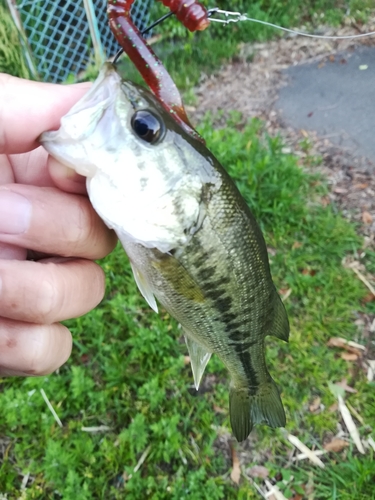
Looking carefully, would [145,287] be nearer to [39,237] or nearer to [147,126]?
[39,237]

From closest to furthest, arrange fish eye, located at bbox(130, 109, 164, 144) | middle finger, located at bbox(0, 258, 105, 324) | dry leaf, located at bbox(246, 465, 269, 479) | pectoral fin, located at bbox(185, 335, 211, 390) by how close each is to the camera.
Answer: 1. fish eye, located at bbox(130, 109, 164, 144)
2. middle finger, located at bbox(0, 258, 105, 324)
3. pectoral fin, located at bbox(185, 335, 211, 390)
4. dry leaf, located at bbox(246, 465, 269, 479)

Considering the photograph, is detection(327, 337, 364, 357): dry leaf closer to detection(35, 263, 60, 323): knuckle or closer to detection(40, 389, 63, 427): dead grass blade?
detection(40, 389, 63, 427): dead grass blade

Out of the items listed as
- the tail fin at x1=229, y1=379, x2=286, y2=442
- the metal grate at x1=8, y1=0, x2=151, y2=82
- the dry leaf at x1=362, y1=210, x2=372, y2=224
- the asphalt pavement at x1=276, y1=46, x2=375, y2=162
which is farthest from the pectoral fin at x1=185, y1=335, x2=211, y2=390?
the metal grate at x1=8, y1=0, x2=151, y2=82

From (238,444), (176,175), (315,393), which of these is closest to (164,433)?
(238,444)

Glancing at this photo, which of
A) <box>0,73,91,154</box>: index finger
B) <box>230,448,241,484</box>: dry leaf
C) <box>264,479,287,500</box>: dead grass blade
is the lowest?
<box>264,479,287,500</box>: dead grass blade

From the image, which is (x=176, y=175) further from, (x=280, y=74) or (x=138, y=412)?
(x=280, y=74)

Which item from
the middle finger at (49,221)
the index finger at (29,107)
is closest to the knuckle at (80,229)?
the middle finger at (49,221)

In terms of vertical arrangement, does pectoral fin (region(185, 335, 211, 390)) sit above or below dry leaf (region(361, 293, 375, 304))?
above
